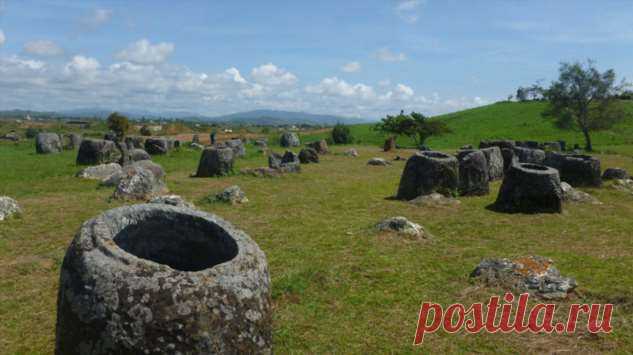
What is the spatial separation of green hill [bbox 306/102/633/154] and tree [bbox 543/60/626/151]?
2.92 metres

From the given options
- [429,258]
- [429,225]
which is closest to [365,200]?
[429,225]

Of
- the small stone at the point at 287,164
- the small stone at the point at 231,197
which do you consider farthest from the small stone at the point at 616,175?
the small stone at the point at 231,197

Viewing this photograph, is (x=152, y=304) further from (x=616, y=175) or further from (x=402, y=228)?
(x=616, y=175)

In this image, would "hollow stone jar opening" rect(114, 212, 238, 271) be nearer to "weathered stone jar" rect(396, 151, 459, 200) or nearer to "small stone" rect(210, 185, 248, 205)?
"small stone" rect(210, 185, 248, 205)

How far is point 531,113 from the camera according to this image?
77938mm

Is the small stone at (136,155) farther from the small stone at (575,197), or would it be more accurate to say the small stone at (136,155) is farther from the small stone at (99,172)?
the small stone at (575,197)

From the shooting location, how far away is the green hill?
57.5m

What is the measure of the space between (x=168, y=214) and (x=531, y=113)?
82639mm

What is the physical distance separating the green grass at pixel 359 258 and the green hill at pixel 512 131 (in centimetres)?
3933

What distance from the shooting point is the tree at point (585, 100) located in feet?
174

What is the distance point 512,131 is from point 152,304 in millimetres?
69445

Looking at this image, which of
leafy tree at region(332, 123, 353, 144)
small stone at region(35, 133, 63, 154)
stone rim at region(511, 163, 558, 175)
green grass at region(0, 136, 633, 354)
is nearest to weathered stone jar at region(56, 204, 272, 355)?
green grass at region(0, 136, 633, 354)

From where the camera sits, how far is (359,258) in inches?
388

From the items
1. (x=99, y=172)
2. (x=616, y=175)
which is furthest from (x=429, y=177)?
(x=99, y=172)
